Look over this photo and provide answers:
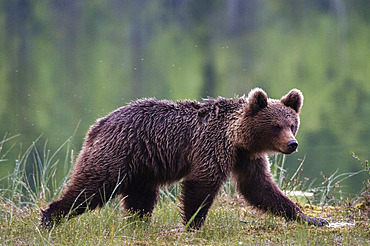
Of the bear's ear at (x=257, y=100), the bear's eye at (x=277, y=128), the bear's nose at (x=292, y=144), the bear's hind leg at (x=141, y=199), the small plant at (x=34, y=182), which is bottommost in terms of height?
the small plant at (x=34, y=182)

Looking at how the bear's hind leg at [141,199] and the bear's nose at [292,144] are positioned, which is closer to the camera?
the bear's nose at [292,144]

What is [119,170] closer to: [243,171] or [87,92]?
[243,171]

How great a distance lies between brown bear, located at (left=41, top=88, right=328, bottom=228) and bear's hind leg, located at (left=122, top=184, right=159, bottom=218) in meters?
0.01

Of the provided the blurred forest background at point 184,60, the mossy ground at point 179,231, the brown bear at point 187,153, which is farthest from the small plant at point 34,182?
the blurred forest background at point 184,60

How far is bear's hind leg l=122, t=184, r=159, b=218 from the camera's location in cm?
577

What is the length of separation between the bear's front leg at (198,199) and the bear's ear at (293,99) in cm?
120

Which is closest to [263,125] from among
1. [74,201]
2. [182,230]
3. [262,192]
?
[262,192]

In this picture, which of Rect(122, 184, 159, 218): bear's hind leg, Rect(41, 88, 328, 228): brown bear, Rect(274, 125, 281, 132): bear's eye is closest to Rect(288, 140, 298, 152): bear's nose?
Rect(41, 88, 328, 228): brown bear

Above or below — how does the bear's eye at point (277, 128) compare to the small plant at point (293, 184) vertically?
above

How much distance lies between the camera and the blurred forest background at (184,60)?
17.9 meters

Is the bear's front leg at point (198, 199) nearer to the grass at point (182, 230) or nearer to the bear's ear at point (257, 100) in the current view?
the grass at point (182, 230)

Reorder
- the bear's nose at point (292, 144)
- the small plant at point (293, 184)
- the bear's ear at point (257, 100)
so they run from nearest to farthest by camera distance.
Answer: the bear's nose at point (292, 144) < the bear's ear at point (257, 100) < the small plant at point (293, 184)

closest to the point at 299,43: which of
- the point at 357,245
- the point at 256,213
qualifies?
the point at 256,213

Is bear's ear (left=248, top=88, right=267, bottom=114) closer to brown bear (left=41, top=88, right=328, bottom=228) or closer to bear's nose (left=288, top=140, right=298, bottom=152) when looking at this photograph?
brown bear (left=41, top=88, right=328, bottom=228)
